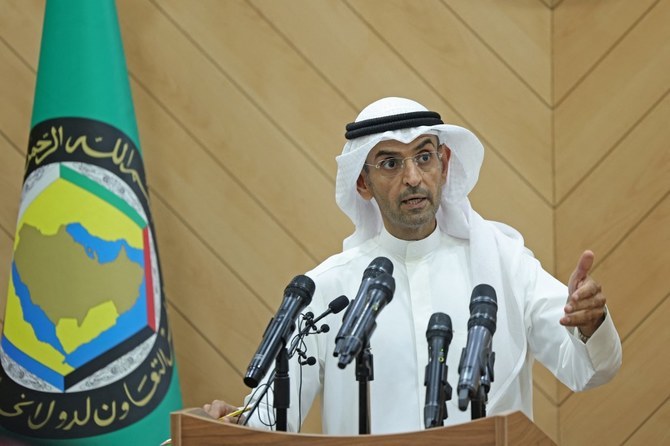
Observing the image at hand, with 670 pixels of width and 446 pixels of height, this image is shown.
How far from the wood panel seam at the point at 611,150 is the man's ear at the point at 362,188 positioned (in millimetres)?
1061

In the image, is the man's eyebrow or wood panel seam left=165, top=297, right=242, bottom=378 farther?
wood panel seam left=165, top=297, right=242, bottom=378

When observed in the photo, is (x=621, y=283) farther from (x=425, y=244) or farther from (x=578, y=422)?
(x=425, y=244)

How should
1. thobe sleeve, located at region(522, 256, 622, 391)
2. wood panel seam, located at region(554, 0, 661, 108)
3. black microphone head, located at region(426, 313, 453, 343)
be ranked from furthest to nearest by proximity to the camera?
wood panel seam, located at region(554, 0, 661, 108)
thobe sleeve, located at region(522, 256, 622, 391)
black microphone head, located at region(426, 313, 453, 343)

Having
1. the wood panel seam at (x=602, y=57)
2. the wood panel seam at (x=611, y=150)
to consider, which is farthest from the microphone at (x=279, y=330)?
the wood panel seam at (x=602, y=57)

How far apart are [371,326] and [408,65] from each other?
1912 mm

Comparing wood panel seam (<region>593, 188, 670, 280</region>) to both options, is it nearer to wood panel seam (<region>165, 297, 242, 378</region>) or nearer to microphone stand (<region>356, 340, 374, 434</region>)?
wood panel seam (<region>165, 297, 242, 378</region>)

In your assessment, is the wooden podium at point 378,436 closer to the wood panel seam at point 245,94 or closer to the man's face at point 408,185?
the man's face at point 408,185

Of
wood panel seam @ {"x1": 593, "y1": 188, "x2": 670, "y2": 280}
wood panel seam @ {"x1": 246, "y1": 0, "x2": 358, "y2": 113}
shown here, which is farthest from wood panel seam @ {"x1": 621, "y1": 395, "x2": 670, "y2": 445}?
wood panel seam @ {"x1": 246, "y1": 0, "x2": 358, "y2": 113}

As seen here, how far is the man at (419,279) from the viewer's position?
2.79 m

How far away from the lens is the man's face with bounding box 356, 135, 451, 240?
9.52 ft

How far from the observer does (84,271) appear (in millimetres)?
3240

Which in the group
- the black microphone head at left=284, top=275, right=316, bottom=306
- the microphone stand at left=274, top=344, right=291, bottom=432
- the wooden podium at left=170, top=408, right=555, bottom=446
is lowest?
the wooden podium at left=170, top=408, right=555, bottom=446

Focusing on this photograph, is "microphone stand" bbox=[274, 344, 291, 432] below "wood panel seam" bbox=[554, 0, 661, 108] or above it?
below

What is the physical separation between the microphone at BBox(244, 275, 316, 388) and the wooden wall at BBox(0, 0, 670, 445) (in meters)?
1.52
